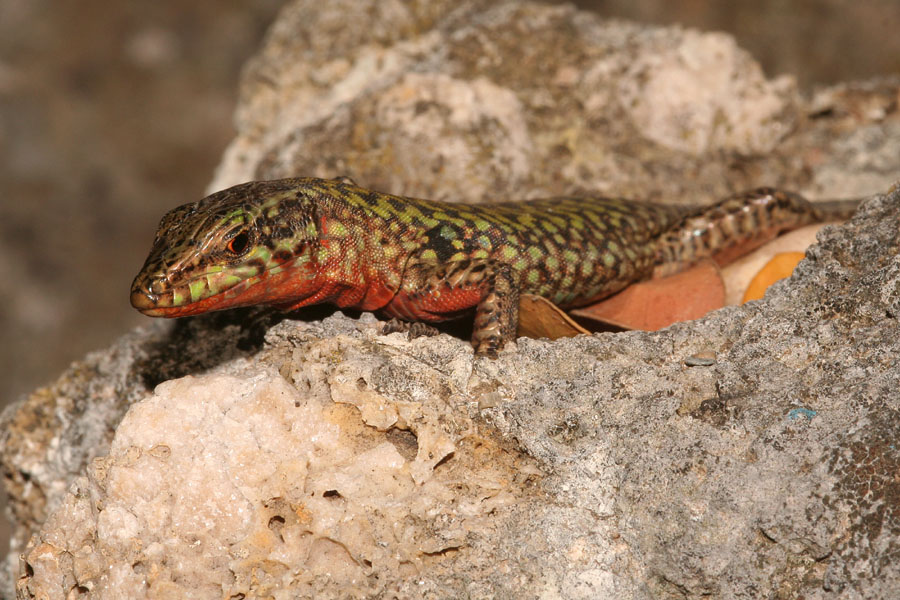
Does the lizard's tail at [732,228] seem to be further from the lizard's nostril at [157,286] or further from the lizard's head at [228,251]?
the lizard's nostril at [157,286]

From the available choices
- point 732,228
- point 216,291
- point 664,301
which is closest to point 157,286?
point 216,291

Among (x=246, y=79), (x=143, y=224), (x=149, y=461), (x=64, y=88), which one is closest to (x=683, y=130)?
(x=246, y=79)

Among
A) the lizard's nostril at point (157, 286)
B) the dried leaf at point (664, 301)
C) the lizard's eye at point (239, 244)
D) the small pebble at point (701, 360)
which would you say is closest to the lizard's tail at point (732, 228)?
the dried leaf at point (664, 301)

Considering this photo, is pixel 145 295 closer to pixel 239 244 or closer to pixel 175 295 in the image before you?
pixel 175 295

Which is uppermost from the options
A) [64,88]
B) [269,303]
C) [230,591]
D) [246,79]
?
[64,88]

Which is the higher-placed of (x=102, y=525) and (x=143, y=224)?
(x=143, y=224)

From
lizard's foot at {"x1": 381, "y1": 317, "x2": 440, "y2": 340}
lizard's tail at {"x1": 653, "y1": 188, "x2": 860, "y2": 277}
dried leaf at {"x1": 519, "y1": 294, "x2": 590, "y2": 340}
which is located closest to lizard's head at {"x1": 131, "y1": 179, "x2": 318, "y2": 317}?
lizard's foot at {"x1": 381, "y1": 317, "x2": 440, "y2": 340}

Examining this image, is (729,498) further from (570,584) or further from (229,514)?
(229,514)

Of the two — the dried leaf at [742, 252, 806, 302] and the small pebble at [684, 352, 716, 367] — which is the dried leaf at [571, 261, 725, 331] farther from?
the small pebble at [684, 352, 716, 367]
